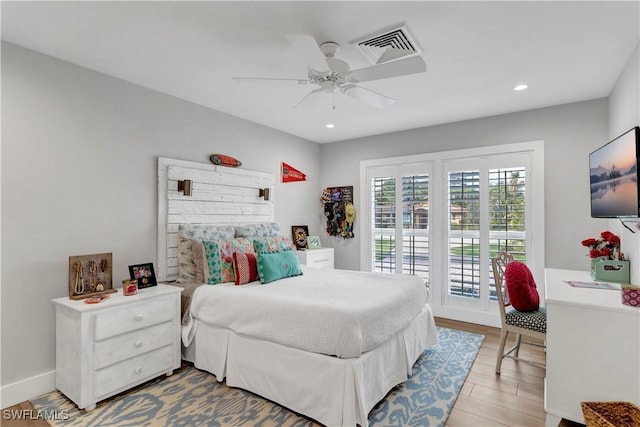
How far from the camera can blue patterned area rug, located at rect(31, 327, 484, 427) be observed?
2.14 meters

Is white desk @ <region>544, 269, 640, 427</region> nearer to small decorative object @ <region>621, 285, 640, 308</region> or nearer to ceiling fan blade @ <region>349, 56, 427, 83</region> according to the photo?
small decorative object @ <region>621, 285, 640, 308</region>

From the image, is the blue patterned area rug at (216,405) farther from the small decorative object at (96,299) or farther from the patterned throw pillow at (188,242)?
the patterned throw pillow at (188,242)

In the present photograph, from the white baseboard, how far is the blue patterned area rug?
0.06 meters

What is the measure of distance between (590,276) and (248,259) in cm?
304

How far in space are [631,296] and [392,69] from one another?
1964 mm

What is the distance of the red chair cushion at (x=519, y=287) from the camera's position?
268cm

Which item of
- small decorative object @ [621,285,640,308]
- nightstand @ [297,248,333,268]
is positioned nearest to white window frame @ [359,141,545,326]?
nightstand @ [297,248,333,268]

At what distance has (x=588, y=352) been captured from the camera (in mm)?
1945

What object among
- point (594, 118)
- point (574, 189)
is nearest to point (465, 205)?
point (574, 189)

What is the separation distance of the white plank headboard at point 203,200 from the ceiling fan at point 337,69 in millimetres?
1497

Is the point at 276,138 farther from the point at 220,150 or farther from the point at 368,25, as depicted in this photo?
the point at 368,25

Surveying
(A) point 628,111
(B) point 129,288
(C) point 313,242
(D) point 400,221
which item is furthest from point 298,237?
(A) point 628,111

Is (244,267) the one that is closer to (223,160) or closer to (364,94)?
(223,160)

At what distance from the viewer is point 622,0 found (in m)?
1.83
